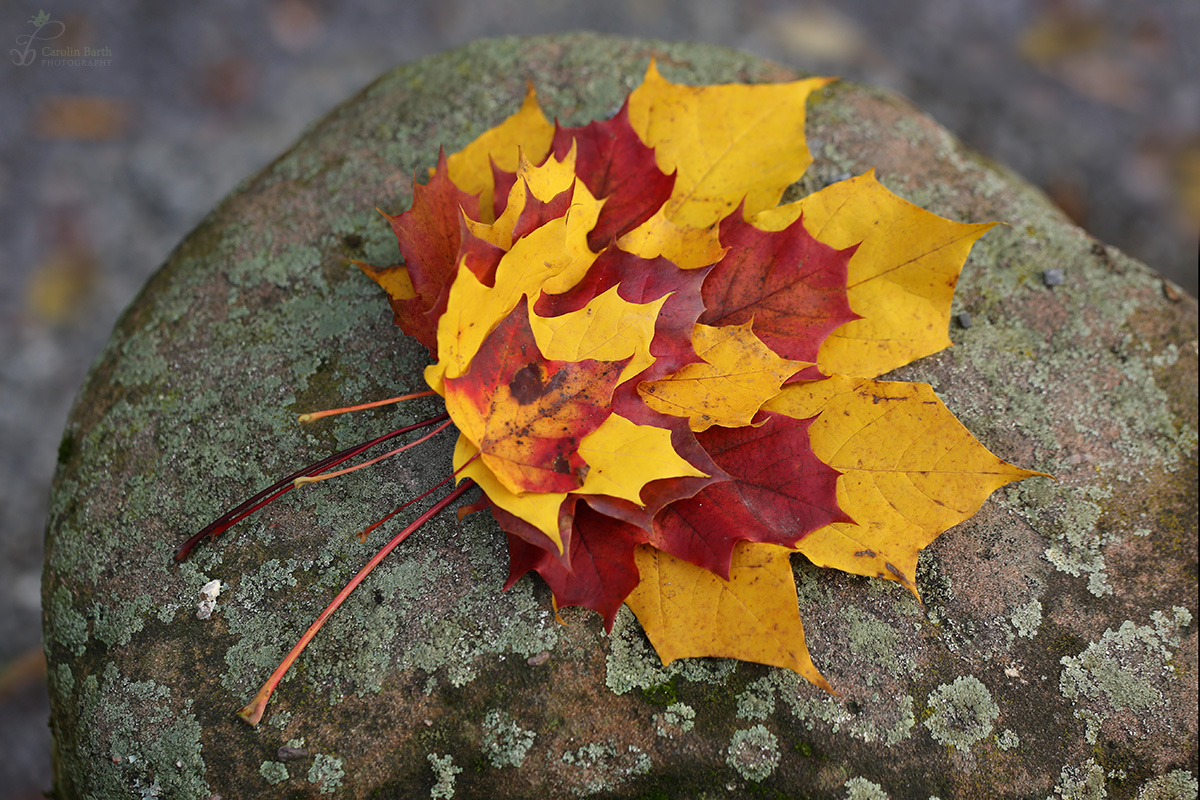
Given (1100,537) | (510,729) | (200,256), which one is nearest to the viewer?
(510,729)

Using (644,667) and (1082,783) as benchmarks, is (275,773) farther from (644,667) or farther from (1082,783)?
(1082,783)

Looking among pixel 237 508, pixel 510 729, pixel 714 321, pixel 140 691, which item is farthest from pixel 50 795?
pixel 714 321

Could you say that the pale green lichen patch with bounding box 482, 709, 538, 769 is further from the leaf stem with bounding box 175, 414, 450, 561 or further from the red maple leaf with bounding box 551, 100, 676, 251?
the red maple leaf with bounding box 551, 100, 676, 251

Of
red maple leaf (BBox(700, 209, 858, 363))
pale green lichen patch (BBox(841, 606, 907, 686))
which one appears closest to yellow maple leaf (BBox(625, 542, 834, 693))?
pale green lichen patch (BBox(841, 606, 907, 686))

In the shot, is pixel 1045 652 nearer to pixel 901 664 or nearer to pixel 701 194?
pixel 901 664

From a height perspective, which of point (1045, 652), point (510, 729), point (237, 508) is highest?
point (237, 508)

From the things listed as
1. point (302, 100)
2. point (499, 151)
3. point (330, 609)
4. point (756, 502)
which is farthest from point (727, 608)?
point (302, 100)

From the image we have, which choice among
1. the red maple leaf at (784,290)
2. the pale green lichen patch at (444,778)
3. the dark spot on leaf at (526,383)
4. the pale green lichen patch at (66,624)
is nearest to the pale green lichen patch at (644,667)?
the pale green lichen patch at (444,778)
